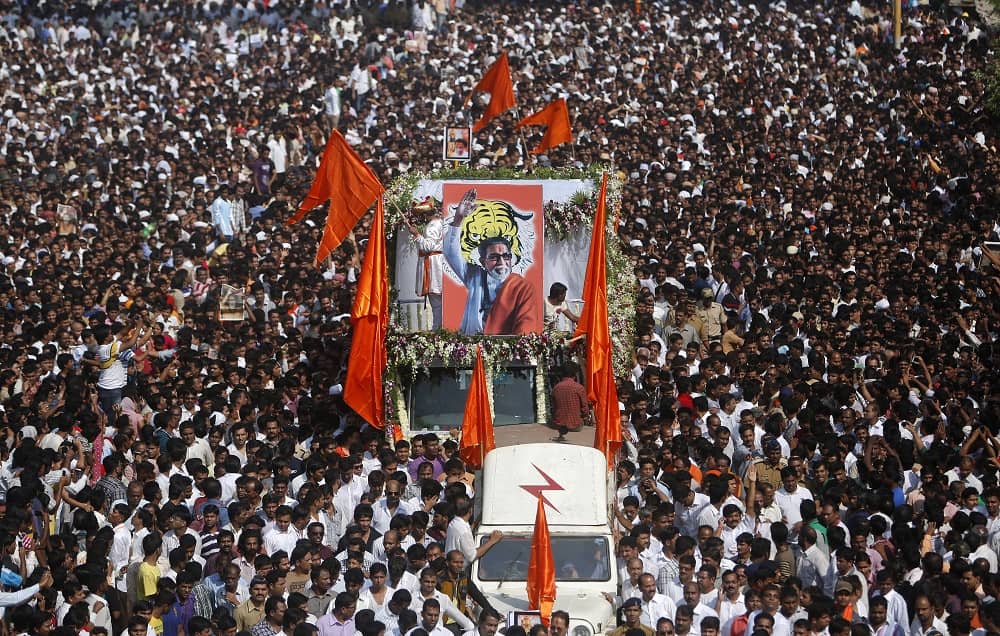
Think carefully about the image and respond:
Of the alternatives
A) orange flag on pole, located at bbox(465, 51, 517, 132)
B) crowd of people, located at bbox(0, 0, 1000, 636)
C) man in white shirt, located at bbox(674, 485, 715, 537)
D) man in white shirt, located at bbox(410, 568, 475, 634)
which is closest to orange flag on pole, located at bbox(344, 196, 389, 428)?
crowd of people, located at bbox(0, 0, 1000, 636)

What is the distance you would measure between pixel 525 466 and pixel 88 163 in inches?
671

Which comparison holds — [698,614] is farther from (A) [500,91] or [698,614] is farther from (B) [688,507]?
(A) [500,91]

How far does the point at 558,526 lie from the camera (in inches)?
510

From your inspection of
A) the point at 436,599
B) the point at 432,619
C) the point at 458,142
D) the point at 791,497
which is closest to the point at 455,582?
the point at 436,599

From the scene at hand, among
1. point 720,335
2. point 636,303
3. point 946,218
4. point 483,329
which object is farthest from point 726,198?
point 483,329

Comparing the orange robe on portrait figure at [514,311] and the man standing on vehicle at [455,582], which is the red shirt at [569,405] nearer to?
the orange robe on portrait figure at [514,311]

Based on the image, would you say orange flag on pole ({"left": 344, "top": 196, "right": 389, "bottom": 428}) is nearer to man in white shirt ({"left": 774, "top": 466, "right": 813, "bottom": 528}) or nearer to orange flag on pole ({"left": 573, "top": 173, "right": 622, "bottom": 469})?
orange flag on pole ({"left": 573, "top": 173, "right": 622, "bottom": 469})

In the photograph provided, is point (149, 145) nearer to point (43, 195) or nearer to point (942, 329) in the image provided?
point (43, 195)

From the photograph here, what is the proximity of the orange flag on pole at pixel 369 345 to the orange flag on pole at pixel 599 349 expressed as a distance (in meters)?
2.07

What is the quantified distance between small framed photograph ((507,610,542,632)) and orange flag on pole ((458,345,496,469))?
3.09m

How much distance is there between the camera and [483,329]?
17672 millimetres

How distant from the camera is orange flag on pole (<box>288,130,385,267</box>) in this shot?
1800 cm

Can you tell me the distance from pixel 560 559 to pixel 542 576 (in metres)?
0.50

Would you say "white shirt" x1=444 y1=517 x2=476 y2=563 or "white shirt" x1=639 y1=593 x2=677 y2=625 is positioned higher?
"white shirt" x1=444 y1=517 x2=476 y2=563
